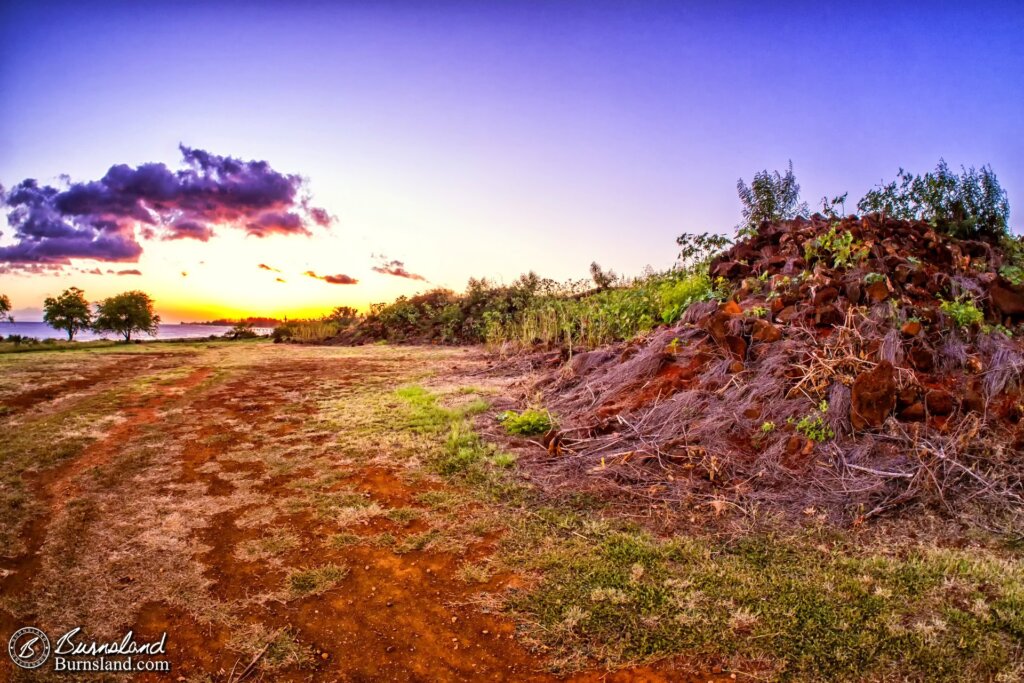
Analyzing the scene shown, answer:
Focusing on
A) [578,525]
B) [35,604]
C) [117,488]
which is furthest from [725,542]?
[117,488]

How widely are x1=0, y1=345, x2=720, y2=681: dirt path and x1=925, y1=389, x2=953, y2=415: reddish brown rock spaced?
3534 millimetres

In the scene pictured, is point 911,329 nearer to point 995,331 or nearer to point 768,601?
point 995,331

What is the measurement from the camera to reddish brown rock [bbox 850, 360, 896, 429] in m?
4.31

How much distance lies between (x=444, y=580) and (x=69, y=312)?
20.0 metres

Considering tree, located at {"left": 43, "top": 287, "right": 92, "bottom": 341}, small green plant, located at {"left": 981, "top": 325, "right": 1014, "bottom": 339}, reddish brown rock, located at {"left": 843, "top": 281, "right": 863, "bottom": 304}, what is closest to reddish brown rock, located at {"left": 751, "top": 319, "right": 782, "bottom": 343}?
reddish brown rock, located at {"left": 843, "top": 281, "right": 863, "bottom": 304}

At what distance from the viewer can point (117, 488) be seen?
14.0ft

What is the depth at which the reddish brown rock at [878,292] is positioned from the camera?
17.8 ft

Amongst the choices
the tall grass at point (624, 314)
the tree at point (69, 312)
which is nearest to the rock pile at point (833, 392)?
the tall grass at point (624, 314)

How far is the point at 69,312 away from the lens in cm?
1705

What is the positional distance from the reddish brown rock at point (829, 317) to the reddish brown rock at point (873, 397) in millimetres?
1077

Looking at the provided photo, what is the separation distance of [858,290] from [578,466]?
11.9ft

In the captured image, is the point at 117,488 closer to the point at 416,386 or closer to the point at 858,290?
the point at 416,386

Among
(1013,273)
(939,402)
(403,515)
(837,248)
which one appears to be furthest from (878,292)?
(403,515)

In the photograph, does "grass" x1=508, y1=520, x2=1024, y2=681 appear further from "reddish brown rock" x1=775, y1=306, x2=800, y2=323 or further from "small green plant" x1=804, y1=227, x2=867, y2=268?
"small green plant" x1=804, y1=227, x2=867, y2=268
